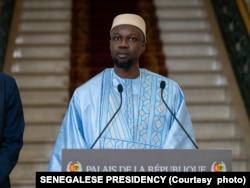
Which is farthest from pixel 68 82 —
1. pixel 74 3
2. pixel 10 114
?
pixel 10 114

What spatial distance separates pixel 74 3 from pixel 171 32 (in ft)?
5.87

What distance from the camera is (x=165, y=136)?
122 inches

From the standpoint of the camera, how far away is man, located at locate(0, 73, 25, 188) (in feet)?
10.6

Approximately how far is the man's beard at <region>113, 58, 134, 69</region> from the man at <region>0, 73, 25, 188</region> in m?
0.57

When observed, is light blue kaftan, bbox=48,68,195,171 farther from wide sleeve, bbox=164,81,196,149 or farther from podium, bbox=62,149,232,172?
podium, bbox=62,149,232,172

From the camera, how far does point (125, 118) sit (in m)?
3.11

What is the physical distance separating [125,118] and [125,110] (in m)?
0.05

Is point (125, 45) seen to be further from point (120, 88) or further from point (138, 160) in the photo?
point (138, 160)

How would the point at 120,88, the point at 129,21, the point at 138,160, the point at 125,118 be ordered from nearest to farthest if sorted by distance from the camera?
the point at 138,160
the point at 120,88
the point at 125,118
the point at 129,21

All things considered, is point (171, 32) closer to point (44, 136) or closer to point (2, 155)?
point (44, 136)
